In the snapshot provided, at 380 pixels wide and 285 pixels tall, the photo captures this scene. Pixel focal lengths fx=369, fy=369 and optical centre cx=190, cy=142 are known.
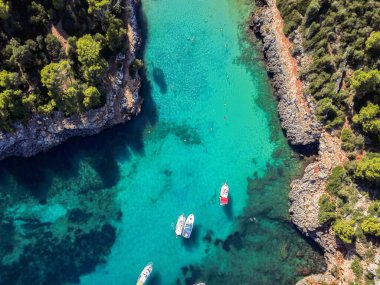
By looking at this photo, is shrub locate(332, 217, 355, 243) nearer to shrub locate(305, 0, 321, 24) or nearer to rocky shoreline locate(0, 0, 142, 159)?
shrub locate(305, 0, 321, 24)

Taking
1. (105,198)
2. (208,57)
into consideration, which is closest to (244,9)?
(208,57)

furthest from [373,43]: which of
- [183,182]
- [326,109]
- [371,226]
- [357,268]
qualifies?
[183,182]

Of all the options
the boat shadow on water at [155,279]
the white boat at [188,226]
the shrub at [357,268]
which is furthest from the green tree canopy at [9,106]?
the shrub at [357,268]

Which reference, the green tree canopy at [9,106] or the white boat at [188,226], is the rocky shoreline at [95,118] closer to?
the green tree canopy at [9,106]

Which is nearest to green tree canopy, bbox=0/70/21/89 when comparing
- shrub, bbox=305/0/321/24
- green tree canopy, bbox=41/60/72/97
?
green tree canopy, bbox=41/60/72/97

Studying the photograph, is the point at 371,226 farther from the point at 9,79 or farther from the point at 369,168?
the point at 9,79

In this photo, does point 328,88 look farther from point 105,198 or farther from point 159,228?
point 105,198
